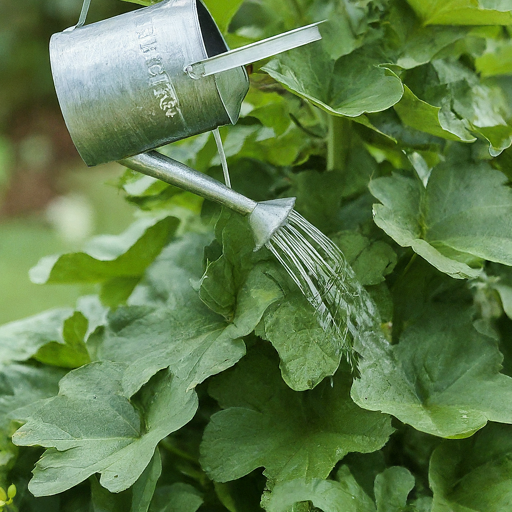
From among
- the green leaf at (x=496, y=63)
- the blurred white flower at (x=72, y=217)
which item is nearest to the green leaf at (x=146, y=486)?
the green leaf at (x=496, y=63)

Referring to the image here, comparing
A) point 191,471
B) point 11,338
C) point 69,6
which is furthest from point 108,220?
point 191,471

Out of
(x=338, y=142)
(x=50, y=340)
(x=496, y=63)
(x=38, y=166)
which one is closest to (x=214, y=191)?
(x=338, y=142)

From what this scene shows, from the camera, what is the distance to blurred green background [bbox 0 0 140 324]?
2.47 metres

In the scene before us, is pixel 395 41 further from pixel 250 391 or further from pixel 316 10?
pixel 250 391

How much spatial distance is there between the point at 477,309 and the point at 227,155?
310 millimetres

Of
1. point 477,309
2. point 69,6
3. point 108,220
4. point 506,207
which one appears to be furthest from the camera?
point 69,6

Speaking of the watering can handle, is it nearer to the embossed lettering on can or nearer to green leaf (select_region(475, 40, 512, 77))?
the embossed lettering on can

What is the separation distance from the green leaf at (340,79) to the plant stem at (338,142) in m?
0.06

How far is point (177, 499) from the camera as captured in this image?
0.56 metres

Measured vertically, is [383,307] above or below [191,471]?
above

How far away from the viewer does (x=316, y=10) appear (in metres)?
0.69

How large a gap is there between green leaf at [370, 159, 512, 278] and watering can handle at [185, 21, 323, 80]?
0.18m

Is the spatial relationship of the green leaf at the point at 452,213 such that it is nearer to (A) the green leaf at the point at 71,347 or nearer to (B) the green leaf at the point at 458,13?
(B) the green leaf at the point at 458,13

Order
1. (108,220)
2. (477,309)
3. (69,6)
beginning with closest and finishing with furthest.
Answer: (477,309), (108,220), (69,6)
